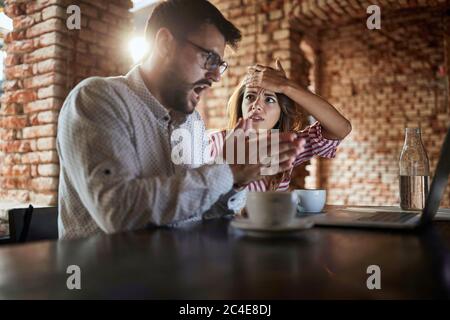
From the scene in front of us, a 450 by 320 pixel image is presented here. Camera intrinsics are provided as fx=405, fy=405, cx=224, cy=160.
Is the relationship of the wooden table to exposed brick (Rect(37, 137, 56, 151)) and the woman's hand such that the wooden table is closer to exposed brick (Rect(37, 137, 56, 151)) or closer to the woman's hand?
the woman's hand

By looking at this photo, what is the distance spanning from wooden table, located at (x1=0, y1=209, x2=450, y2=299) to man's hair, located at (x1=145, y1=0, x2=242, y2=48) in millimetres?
767

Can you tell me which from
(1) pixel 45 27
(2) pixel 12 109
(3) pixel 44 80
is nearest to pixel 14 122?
(2) pixel 12 109

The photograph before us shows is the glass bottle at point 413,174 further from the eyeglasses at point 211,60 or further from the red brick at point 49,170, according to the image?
the red brick at point 49,170

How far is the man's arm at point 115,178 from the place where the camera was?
97cm

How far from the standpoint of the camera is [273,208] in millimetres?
873

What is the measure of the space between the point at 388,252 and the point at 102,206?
0.64 m

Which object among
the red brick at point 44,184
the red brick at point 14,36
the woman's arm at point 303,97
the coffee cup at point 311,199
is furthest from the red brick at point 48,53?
the coffee cup at point 311,199

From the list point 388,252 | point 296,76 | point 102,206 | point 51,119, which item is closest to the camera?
point 388,252

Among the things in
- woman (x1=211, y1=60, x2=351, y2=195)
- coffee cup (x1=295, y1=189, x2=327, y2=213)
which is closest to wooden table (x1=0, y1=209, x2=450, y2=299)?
coffee cup (x1=295, y1=189, x2=327, y2=213)

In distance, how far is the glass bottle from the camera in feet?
4.46
